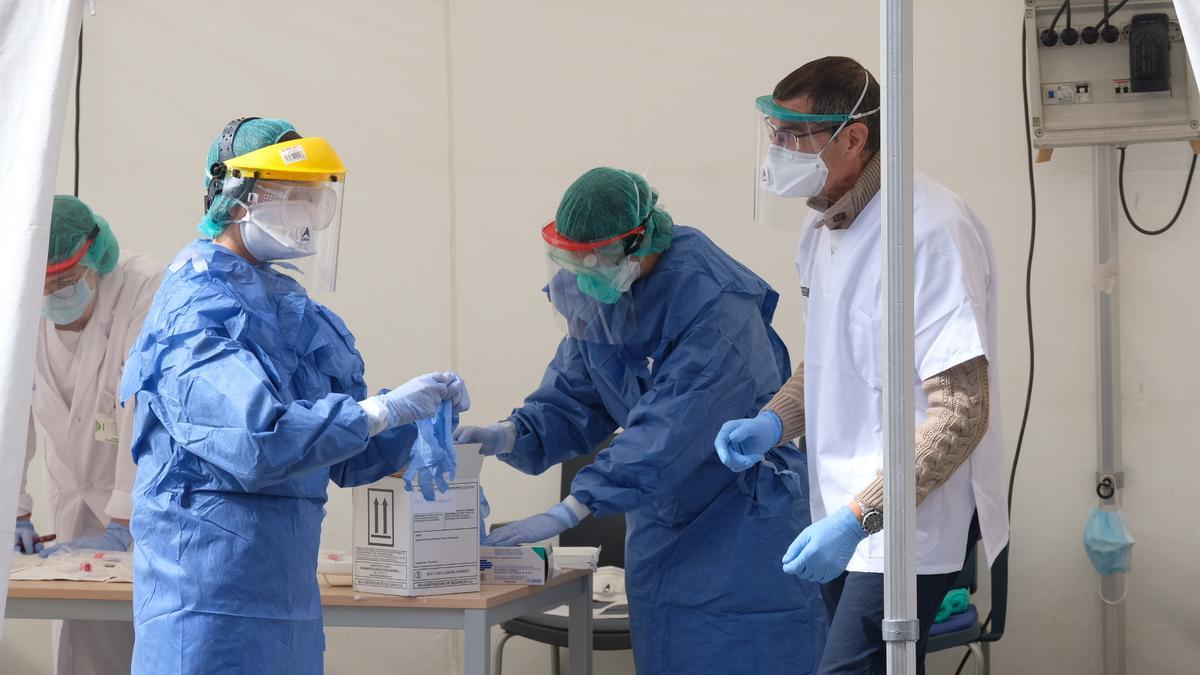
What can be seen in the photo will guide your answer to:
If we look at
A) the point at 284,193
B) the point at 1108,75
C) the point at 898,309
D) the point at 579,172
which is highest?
the point at 1108,75

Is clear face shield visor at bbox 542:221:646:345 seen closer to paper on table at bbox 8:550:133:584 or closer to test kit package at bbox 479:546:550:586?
test kit package at bbox 479:546:550:586

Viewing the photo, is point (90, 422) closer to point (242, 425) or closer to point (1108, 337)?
point (242, 425)

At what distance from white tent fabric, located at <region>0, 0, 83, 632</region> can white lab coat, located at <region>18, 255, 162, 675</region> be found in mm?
1467

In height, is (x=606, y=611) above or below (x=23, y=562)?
below

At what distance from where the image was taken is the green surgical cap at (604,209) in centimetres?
260

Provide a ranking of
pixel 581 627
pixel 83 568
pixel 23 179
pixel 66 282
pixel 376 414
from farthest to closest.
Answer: pixel 66 282, pixel 581 627, pixel 83 568, pixel 376 414, pixel 23 179

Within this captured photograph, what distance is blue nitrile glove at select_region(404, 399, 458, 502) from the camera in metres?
2.34

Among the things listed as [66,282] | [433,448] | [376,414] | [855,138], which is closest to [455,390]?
[433,448]

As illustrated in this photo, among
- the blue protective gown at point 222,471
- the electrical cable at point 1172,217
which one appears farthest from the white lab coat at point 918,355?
the electrical cable at point 1172,217

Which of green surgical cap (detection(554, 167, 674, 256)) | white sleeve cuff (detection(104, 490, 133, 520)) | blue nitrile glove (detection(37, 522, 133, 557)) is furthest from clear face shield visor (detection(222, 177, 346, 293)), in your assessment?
blue nitrile glove (detection(37, 522, 133, 557))

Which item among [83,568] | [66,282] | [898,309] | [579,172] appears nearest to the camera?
[898,309]

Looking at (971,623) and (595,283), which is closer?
(595,283)

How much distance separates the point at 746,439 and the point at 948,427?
0.44 m

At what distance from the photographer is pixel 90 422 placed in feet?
10.3
